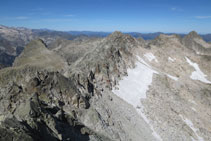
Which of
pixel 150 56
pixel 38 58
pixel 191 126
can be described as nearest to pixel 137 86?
pixel 191 126

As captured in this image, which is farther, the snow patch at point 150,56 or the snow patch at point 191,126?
the snow patch at point 150,56

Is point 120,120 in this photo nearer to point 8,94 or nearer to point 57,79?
point 57,79

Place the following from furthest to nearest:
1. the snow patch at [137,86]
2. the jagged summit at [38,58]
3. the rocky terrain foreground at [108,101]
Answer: the jagged summit at [38,58]
the snow patch at [137,86]
the rocky terrain foreground at [108,101]

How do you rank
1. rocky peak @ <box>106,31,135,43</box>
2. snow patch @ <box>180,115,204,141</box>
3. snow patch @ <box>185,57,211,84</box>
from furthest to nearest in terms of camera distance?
snow patch @ <box>185,57,211,84</box> < rocky peak @ <box>106,31,135,43</box> < snow patch @ <box>180,115,204,141</box>

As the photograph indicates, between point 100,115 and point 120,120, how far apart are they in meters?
3.63

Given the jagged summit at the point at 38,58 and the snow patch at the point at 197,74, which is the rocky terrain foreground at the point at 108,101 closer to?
the snow patch at the point at 197,74

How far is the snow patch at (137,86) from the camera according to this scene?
30.5 metres

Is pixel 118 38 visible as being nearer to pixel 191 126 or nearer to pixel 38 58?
pixel 191 126

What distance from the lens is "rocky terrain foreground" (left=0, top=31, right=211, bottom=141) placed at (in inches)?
596

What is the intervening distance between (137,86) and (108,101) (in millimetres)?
10983

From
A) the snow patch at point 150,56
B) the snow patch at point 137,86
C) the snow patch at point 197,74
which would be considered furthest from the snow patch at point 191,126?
the snow patch at point 197,74

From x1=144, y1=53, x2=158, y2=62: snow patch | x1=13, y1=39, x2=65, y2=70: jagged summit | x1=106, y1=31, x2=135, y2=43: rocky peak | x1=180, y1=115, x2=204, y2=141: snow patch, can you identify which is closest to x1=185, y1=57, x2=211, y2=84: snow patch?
x1=144, y1=53, x2=158, y2=62: snow patch

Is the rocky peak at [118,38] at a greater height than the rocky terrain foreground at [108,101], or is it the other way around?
the rocky peak at [118,38]

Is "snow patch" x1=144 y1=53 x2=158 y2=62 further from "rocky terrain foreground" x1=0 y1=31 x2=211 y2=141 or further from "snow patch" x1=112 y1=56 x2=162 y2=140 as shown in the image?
"snow patch" x1=112 y1=56 x2=162 y2=140
